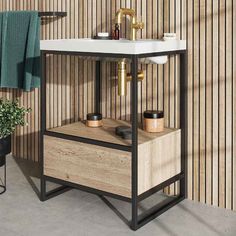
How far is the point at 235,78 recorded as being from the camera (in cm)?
249

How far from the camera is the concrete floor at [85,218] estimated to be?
7.71ft

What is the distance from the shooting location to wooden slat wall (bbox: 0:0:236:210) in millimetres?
2529

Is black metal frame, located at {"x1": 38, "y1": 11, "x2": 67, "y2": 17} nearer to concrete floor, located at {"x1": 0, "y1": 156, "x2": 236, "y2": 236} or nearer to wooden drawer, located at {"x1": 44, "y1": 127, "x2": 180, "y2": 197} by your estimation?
wooden drawer, located at {"x1": 44, "y1": 127, "x2": 180, "y2": 197}

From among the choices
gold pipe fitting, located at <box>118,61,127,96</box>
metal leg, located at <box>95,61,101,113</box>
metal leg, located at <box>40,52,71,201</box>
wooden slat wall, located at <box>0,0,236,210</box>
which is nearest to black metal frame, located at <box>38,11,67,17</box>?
wooden slat wall, located at <box>0,0,236,210</box>

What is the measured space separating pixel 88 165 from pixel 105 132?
8.4 inches

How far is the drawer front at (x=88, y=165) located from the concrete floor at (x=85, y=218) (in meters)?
0.16

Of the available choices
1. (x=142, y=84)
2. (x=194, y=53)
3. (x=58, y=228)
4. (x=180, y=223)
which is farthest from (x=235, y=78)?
(x=58, y=228)

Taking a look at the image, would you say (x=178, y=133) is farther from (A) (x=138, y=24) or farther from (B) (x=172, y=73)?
(A) (x=138, y=24)

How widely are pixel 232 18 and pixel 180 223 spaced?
1.06m

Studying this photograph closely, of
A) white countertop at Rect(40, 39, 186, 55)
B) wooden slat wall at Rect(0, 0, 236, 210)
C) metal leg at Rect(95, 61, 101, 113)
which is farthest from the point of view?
metal leg at Rect(95, 61, 101, 113)

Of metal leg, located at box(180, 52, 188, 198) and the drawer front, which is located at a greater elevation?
metal leg, located at box(180, 52, 188, 198)

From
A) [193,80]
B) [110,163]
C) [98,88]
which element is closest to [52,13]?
[98,88]

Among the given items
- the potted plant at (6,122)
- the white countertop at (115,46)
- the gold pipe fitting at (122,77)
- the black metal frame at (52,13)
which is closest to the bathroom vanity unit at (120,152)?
the white countertop at (115,46)

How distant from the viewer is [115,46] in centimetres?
233
